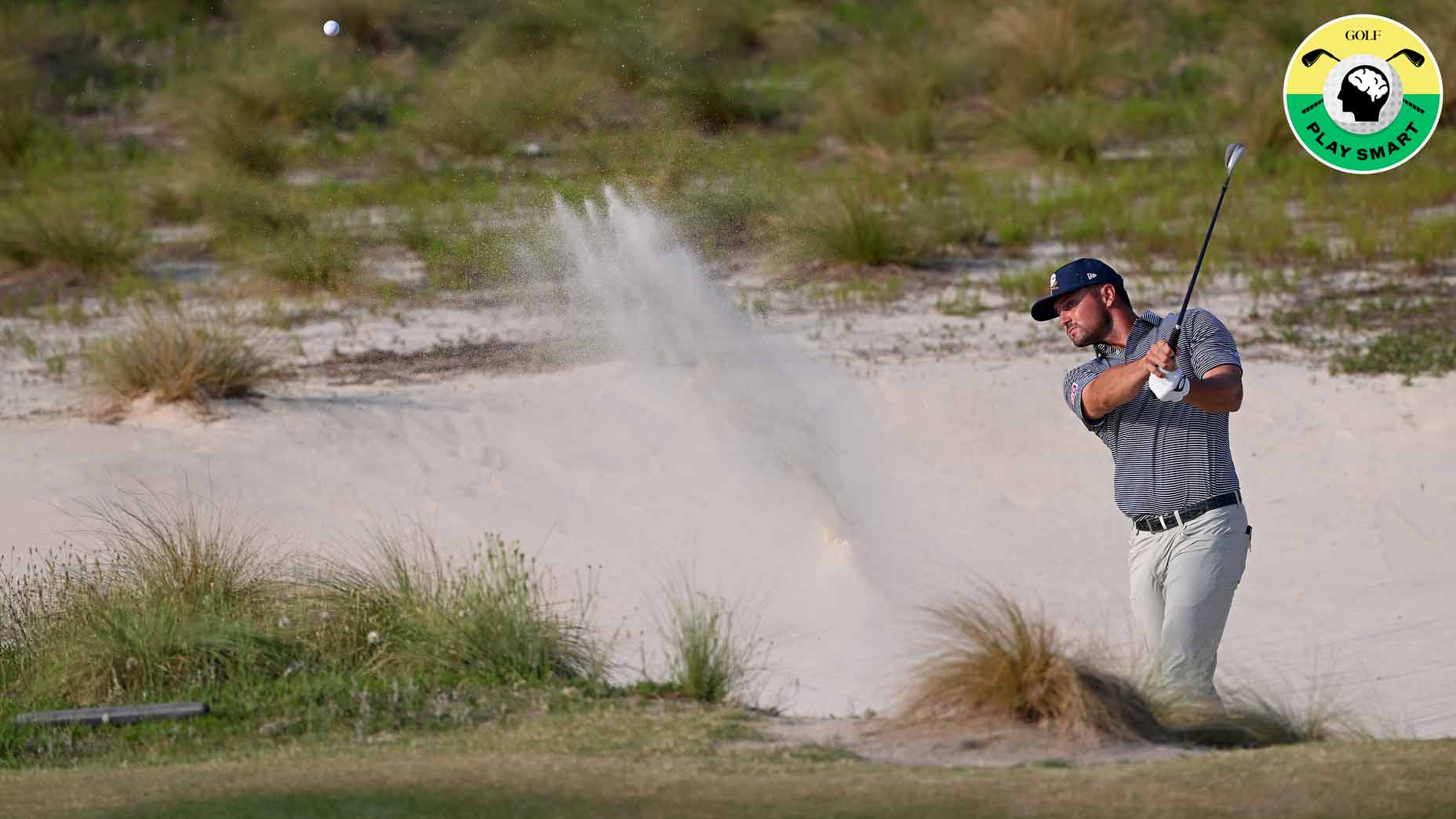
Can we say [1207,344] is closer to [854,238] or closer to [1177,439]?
[1177,439]

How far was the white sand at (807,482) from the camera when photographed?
9.50 m

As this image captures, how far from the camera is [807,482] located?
428 inches

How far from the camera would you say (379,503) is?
10.8 m

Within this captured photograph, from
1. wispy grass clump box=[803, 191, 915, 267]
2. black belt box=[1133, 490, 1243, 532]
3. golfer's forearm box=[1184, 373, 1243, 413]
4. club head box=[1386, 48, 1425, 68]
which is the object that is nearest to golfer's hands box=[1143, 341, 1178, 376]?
golfer's forearm box=[1184, 373, 1243, 413]

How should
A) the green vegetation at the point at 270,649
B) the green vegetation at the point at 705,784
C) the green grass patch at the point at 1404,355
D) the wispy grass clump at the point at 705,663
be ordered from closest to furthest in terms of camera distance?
1. the green vegetation at the point at 705,784
2. the green vegetation at the point at 270,649
3. the wispy grass clump at the point at 705,663
4. the green grass patch at the point at 1404,355

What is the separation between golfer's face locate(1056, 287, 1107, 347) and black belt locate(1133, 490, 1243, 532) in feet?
1.89

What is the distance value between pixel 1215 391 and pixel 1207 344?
0.62 ft

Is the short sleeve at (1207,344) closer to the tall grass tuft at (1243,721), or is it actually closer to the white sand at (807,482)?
the tall grass tuft at (1243,721)

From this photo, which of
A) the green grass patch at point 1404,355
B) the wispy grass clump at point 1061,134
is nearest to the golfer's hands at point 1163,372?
the green grass patch at point 1404,355

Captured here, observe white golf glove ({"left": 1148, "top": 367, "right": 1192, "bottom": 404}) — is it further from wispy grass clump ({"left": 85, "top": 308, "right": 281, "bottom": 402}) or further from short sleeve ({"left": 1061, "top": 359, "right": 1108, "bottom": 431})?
wispy grass clump ({"left": 85, "top": 308, "right": 281, "bottom": 402})

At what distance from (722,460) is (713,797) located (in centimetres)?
629

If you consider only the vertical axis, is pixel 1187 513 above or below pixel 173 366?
below

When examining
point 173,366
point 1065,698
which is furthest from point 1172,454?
point 173,366

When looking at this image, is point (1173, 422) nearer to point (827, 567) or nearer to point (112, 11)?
point (827, 567)
